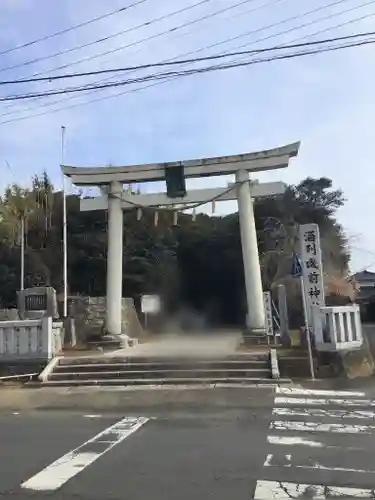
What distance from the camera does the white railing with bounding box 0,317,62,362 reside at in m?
15.8

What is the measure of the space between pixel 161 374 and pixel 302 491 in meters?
9.50

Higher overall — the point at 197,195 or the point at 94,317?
the point at 197,195

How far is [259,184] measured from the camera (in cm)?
2117

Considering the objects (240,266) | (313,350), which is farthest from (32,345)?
(240,266)

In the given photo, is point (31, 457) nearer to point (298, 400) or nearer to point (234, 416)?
point (234, 416)

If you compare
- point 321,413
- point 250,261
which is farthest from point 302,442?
point 250,261

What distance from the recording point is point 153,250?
3272 centimetres

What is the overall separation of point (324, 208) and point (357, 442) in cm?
3190

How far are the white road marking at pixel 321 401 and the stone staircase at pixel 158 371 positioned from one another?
94.2 inches

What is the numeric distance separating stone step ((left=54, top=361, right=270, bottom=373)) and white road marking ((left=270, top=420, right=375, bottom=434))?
5811 millimetres

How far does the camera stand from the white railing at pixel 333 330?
49.3ft

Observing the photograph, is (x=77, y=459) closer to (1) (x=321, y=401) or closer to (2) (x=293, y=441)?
(2) (x=293, y=441)

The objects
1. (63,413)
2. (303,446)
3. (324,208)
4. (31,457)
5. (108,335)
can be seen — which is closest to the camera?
(31,457)

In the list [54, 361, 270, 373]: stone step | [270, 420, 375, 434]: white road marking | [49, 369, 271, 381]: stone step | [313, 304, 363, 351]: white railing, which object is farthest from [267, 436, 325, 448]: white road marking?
[313, 304, 363, 351]: white railing
